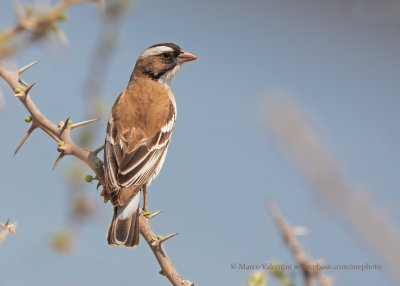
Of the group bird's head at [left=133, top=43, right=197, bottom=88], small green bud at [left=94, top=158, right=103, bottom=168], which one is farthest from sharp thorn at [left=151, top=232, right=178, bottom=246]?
bird's head at [left=133, top=43, right=197, bottom=88]

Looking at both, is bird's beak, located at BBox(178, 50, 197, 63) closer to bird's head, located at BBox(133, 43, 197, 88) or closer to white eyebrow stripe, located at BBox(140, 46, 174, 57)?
bird's head, located at BBox(133, 43, 197, 88)

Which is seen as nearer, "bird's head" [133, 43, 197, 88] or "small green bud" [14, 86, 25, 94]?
"small green bud" [14, 86, 25, 94]

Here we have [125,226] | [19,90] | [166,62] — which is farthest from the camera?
[166,62]

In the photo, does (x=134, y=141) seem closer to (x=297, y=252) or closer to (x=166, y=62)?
(x=166, y=62)

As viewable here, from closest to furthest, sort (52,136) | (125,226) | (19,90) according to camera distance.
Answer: (19,90) → (52,136) → (125,226)

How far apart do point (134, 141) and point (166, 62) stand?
1.40m

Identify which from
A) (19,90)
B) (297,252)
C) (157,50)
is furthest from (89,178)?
(157,50)

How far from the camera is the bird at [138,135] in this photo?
3814 mm

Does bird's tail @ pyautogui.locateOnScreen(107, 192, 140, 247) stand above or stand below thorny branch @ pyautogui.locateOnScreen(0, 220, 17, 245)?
below

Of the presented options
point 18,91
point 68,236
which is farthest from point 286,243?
point 18,91

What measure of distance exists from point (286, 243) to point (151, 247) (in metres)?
1.47

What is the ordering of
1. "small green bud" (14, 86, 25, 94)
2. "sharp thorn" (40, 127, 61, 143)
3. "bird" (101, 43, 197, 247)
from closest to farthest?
"small green bud" (14, 86, 25, 94) → "sharp thorn" (40, 127, 61, 143) → "bird" (101, 43, 197, 247)

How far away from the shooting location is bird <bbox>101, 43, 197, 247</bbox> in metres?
3.81

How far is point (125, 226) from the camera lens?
3713 millimetres
